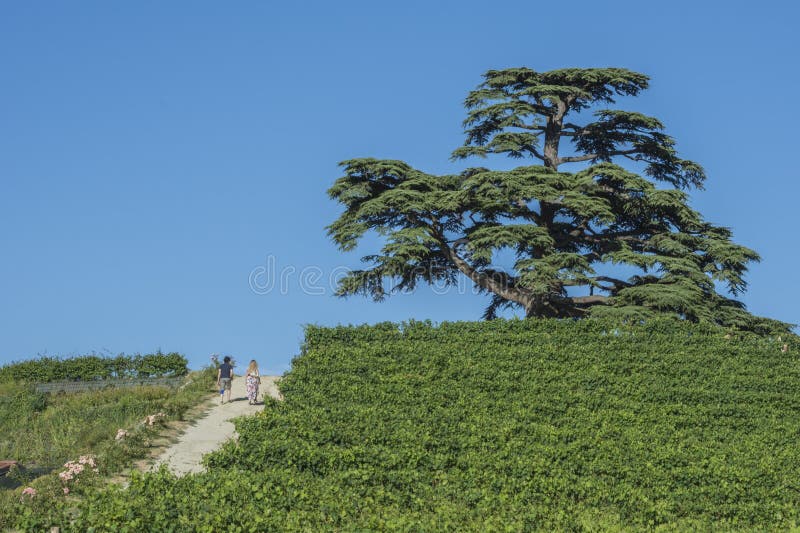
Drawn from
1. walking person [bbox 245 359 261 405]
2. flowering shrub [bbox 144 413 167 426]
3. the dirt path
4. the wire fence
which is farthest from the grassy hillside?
the wire fence

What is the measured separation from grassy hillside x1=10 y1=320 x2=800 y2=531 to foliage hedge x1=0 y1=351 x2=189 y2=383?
8800 mm

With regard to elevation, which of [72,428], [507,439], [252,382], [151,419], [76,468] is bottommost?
[76,468]

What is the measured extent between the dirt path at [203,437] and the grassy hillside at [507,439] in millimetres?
1654

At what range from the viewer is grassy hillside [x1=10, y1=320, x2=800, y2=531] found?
14471 millimetres

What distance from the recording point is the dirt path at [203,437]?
18.8 meters

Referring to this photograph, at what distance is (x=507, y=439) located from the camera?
60.6 feet

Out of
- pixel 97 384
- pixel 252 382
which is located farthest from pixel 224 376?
pixel 97 384

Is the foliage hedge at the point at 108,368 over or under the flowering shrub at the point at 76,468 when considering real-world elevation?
over

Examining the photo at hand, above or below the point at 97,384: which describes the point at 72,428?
below

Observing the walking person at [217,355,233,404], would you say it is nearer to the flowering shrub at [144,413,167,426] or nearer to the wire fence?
the flowering shrub at [144,413,167,426]

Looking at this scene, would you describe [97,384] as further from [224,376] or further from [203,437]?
[203,437]

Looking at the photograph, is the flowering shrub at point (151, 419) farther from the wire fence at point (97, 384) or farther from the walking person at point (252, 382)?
the wire fence at point (97, 384)

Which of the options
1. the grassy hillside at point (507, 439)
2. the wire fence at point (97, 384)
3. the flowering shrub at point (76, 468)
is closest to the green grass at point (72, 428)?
the flowering shrub at point (76, 468)

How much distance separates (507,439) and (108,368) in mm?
17334
